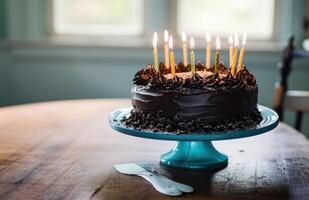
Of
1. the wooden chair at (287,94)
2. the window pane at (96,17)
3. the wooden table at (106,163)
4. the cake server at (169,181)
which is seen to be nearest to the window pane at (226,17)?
the window pane at (96,17)

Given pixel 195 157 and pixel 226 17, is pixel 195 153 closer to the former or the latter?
pixel 195 157

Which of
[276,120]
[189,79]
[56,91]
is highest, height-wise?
[189,79]

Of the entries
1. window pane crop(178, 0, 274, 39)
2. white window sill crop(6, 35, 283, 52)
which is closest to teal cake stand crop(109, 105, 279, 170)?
white window sill crop(6, 35, 283, 52)

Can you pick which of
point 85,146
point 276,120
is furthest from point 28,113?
point 276,120

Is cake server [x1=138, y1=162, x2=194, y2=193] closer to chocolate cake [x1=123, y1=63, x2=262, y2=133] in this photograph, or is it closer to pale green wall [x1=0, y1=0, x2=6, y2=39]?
chocolate cake [x1=123, y1=63, x2=262, y2=133]

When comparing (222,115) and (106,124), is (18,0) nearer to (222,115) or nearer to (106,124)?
(106,124)
